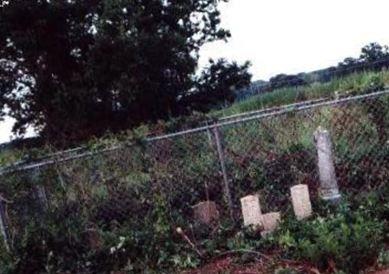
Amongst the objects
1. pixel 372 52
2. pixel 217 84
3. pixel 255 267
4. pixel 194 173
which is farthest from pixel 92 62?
pixel 372 52

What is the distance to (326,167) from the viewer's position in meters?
7.55

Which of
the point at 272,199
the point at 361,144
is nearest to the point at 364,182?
the point at 361,144

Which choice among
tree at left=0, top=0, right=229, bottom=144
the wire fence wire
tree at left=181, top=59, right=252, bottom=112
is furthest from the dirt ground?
tree at left=181, top=59, right=252, bottom=112

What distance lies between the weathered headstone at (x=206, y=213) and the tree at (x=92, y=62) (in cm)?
944

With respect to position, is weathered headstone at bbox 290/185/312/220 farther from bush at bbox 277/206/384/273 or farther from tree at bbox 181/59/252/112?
tree at bbox 181/59/252/112

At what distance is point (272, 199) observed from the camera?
27.2 feet

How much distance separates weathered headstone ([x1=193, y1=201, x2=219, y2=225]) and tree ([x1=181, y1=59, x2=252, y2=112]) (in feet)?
41.9

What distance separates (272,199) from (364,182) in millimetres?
1338

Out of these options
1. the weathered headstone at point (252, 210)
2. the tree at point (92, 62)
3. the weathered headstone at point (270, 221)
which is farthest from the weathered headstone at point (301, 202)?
the tree at point (92, 62)

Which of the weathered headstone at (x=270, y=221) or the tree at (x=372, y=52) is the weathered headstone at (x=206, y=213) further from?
the tree at (x=372, y=52)

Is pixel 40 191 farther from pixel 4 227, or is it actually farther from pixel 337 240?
pixel 337 240

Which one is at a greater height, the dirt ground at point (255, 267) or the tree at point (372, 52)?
the tree at point (372, 52)

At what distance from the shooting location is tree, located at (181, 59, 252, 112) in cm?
2091

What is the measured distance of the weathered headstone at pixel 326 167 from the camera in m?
7.51
